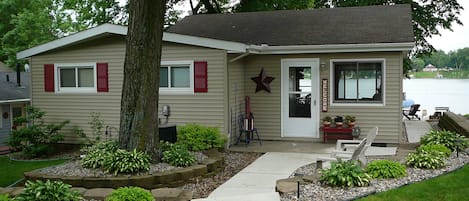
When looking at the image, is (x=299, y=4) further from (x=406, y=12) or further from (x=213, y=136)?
(x=213, y=136)

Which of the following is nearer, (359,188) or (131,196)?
(131,196)

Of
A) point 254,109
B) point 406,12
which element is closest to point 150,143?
point 254,109

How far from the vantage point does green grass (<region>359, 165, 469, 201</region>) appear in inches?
209

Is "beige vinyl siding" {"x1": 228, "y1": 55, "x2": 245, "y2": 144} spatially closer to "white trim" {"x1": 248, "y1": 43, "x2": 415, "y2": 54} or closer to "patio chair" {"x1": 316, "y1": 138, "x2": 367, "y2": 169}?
"white trim" {"x1": 248, "y1": 43, "x2": 415, "y2": 54}

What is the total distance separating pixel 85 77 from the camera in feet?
37.4

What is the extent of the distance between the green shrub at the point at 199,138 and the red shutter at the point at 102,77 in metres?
2.68

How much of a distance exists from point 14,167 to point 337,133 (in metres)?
6.97

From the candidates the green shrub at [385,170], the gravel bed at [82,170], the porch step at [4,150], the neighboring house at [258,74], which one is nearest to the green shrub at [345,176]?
the green shrub at [385,170]

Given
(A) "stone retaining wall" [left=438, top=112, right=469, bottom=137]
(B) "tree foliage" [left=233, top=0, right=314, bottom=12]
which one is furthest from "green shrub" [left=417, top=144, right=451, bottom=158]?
(B) "tree foliage" [left=233, top=0, right=314, bottom=12]

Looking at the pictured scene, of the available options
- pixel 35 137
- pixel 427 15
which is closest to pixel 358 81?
pixel 35 137

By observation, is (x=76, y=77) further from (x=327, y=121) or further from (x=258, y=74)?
(x=327, y=121)

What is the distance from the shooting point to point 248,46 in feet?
32.6

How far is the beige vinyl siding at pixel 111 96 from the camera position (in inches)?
404

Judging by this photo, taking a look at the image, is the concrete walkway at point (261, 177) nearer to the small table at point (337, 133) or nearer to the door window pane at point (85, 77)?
the small table at point (337, 133)
